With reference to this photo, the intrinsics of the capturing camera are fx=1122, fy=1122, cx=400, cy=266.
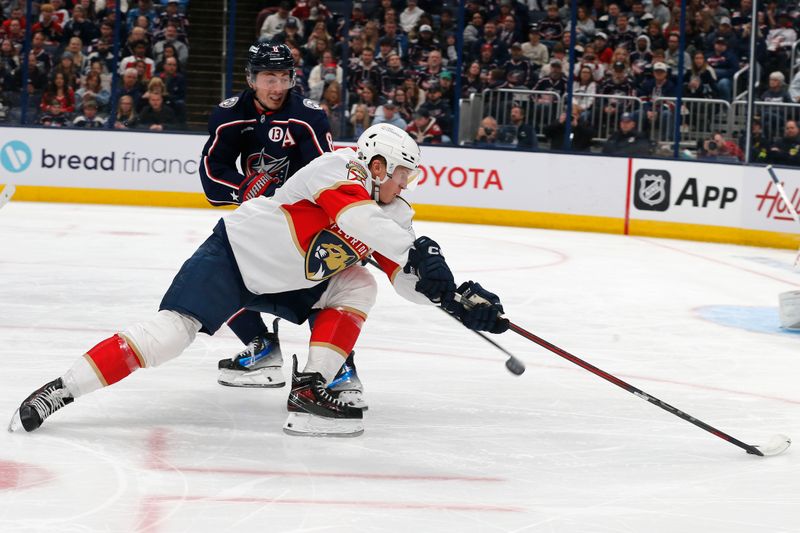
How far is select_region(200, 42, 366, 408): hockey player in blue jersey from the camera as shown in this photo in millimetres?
4121

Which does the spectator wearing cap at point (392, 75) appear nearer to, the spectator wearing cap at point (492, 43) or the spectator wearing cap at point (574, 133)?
the spectator wearing cap at point (492, 43)

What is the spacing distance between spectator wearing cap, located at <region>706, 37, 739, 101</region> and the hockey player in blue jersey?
7319 mm

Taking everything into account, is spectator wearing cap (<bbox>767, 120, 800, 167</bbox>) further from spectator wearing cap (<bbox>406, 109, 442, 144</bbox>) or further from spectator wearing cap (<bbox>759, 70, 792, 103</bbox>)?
spectator wearing cap (<bbox>406, 109, 442, 144</bbox>)

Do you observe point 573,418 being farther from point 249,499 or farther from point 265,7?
point 265,7

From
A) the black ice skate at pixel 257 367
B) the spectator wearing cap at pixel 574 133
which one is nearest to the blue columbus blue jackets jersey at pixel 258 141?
the black ice skate at pixel 257 367

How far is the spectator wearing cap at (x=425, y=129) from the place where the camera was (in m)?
11.1

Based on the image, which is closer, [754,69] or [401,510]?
[401,510]

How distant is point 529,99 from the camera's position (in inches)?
435

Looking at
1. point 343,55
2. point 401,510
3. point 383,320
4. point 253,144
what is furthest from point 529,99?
point 401,510

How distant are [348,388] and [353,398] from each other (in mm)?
43

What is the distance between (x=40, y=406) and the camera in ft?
10.7

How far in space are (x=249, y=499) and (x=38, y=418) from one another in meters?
0.81

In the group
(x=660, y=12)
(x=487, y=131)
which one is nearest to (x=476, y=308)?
(x=487, y=131)

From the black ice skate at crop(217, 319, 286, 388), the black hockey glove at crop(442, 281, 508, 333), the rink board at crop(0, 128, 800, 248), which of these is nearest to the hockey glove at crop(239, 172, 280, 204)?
the black ice skate at crop(217, 319, 286, 388)
